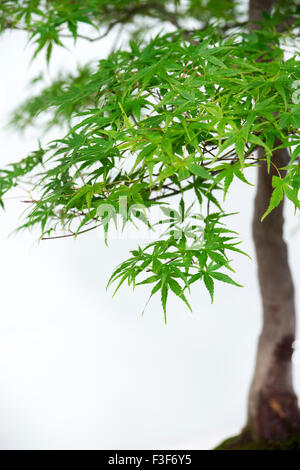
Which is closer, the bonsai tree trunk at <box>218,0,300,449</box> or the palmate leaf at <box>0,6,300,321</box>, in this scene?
the palmate leaf at <box>0,6,300,321</box>

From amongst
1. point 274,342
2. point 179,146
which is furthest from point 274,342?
point 179,146

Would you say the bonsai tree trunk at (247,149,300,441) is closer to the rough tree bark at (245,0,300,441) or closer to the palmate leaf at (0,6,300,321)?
the rough tree bark at (245,0,300,441)

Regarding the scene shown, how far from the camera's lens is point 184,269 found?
0.78m

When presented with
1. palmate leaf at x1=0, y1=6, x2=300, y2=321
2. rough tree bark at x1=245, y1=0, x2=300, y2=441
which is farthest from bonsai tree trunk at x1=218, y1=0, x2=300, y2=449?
palmate leaf at x1=0, y1=6, x2=300, y2=321

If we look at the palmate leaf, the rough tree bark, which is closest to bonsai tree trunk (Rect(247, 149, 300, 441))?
the rough tree bark

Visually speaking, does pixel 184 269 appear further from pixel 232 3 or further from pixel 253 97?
pixel 232 3

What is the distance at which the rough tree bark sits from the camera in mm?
1767

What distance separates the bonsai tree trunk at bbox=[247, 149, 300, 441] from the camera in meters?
1.77

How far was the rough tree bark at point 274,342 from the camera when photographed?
5.80 ft

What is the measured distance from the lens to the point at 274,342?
1.83 meters

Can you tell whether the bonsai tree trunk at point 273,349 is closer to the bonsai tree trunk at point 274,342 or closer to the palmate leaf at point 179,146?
the bonsai tree trunk at point 274,342

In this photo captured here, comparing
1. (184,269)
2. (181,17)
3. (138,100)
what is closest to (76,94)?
(138,100)

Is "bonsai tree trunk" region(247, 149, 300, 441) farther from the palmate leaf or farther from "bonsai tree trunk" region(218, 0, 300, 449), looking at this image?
the palmate leaf

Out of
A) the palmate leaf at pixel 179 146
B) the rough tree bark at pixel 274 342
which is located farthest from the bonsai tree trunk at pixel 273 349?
the palmate leaf at pixel 179 146
